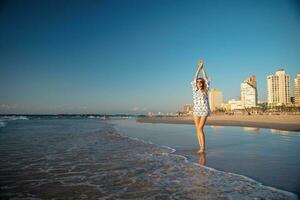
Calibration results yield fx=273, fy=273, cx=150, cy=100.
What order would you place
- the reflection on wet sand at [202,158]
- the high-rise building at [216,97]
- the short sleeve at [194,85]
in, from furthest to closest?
the high-rise building at [216,97], the short sleeve at [194,85], the reflection on wet sand at [202,158]

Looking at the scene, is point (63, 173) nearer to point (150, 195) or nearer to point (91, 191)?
point (91, 191)

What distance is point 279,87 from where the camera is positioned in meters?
111

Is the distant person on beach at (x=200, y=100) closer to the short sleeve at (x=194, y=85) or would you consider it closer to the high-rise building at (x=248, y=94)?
the short sleeve at (x=194, y=85)

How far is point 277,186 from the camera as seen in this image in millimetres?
4215

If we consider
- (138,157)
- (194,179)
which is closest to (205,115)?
(138,157)

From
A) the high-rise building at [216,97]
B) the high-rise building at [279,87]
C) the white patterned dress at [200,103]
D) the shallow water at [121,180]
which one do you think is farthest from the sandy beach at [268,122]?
the high-rise building at [216,97]

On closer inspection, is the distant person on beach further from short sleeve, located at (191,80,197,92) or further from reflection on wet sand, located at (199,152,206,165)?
reflection on wet sand, located at (199,152,206,165)

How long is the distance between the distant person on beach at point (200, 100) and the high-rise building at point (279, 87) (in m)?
110

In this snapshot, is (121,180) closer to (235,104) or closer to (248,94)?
(248,94)

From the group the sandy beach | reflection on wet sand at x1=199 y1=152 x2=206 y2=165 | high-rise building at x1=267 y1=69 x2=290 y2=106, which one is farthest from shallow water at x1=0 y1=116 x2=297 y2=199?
high-rise building at x1=267 y1=69 x2=290 y2=106

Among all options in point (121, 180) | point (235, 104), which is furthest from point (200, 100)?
point (235, 104)

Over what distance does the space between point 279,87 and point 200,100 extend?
4542 inches

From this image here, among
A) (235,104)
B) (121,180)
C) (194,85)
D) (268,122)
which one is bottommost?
(121,180)

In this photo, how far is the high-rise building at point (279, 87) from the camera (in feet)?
361
